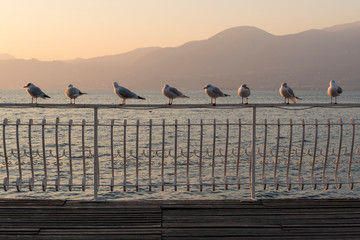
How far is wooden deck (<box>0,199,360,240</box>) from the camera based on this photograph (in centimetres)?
454

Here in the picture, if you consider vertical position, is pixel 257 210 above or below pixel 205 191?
above

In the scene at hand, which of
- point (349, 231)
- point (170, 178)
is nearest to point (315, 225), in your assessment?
point (349, 231)

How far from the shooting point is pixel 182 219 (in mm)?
5078

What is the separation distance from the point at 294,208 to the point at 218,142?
1283 inches

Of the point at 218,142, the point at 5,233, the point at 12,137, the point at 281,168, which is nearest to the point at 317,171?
the point at 281,168

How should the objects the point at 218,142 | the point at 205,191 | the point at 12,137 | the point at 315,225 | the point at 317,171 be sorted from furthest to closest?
the point at 12,137 → the point at 218,142 → the point at 317,171 → the point at 205,191 → the point at 315,225

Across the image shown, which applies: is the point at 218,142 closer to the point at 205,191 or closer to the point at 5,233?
the point at 205,191

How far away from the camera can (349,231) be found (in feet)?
15.1

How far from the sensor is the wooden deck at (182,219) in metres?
4.54

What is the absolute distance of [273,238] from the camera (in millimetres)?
4441

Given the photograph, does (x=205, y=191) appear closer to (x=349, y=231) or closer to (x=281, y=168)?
(x=281, y=168)

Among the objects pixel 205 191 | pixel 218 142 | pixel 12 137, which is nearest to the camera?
pixel 205 191

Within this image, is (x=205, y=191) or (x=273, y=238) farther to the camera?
(x=205, y=191)

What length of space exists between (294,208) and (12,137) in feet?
136
